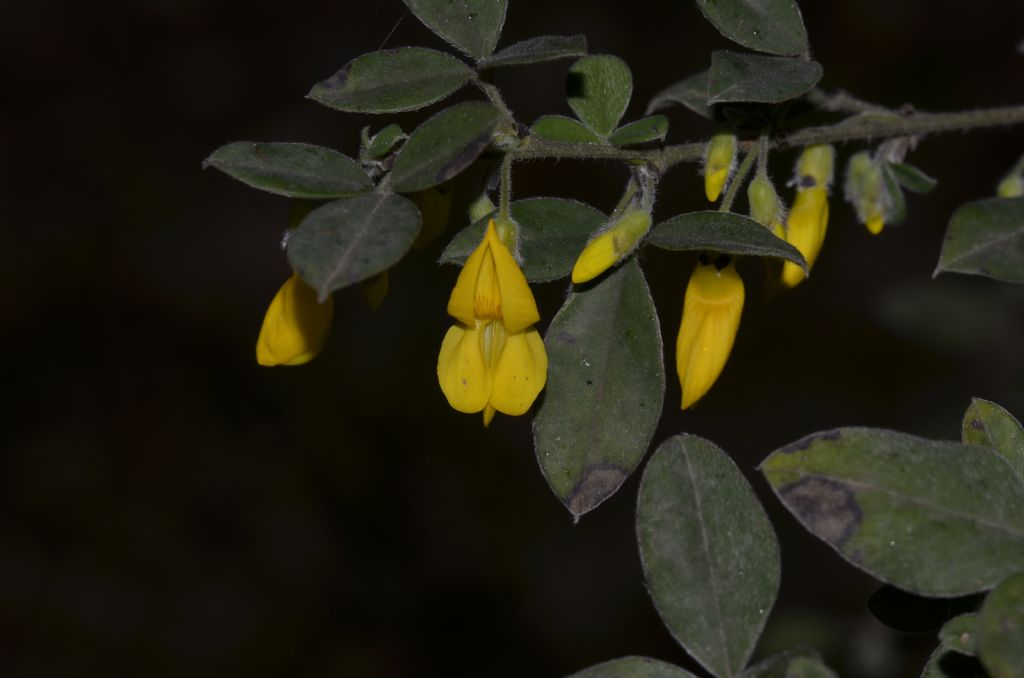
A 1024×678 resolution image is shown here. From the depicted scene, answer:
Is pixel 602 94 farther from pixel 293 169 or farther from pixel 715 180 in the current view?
pixel 293 169

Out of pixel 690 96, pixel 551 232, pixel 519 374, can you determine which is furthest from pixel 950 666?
pixel 690 96

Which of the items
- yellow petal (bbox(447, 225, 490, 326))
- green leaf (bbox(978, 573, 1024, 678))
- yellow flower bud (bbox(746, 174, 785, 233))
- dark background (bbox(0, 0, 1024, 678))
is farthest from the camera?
dark background (bbox(0, 0, 1024, 678))

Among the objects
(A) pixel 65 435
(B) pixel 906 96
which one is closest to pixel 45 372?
(A) pixel 65 435

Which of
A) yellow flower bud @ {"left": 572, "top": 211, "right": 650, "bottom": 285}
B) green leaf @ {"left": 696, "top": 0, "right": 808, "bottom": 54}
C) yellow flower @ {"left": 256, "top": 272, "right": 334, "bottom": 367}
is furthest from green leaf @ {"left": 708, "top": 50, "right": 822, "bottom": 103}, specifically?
yellow flower @ {"left": 256, "top": 272, "right": 334, "bottom": 367}

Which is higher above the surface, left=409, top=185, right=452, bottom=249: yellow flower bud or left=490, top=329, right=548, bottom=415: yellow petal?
left=409, top=185, right=452, bottom=249: yellow flower bud

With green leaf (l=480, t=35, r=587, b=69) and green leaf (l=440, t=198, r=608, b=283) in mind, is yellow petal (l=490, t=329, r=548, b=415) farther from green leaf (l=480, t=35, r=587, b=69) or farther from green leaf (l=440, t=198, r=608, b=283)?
green leaf (l=480, t=35, r=587, b=69)

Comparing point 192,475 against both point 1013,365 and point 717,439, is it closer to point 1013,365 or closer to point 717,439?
point 717,439

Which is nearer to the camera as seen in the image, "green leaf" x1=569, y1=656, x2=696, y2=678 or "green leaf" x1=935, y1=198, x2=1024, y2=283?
"green leaf" x1=569, y1=656, x2=696, y2=678
